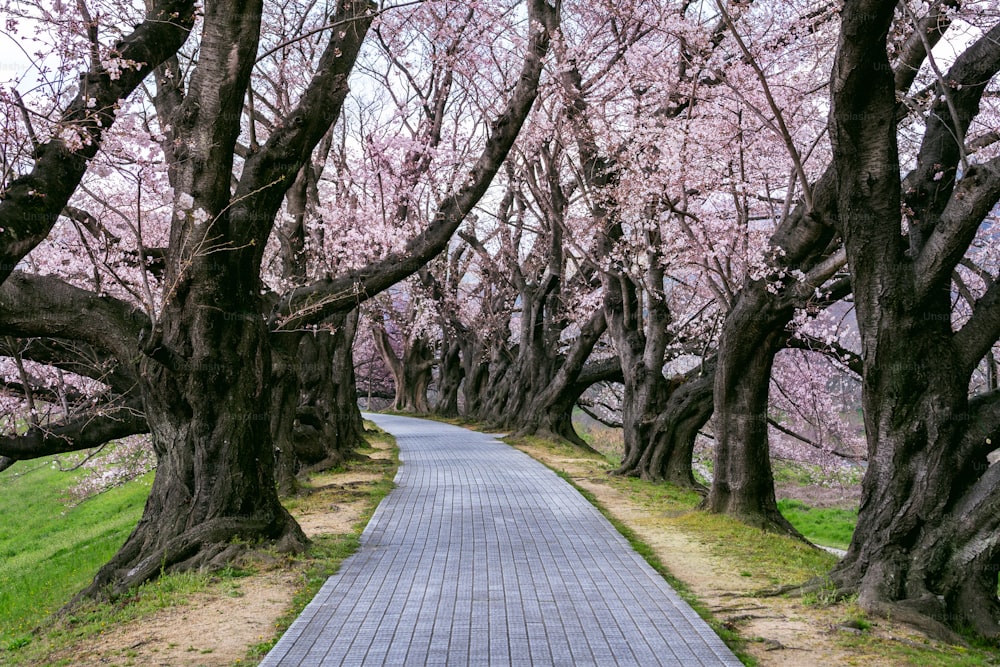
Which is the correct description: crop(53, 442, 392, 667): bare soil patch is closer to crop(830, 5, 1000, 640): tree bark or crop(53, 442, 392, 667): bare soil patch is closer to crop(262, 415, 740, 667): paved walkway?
crop(262, 415, 740, 667): paved walkway

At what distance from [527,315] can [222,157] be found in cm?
1816

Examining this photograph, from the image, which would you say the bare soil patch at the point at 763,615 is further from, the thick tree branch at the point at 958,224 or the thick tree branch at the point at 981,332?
the thick tree branch at the point at 958,224

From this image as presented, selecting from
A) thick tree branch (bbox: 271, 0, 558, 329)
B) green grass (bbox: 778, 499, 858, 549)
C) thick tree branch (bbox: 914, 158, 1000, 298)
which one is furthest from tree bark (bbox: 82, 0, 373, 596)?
green grass (bbox: 778, 499, 858, 549)

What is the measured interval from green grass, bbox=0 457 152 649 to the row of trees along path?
2.19 metres

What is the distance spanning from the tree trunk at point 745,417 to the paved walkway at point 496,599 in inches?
73.2

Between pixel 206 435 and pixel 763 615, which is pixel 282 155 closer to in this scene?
pixel 206 435

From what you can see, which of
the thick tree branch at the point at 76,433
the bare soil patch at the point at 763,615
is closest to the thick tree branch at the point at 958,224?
the bare soil patch at the point at 763,615

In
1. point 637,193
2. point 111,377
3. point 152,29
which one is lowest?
point 111,377

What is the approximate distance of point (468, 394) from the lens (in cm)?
3581

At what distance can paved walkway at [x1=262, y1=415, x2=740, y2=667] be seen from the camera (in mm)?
5367

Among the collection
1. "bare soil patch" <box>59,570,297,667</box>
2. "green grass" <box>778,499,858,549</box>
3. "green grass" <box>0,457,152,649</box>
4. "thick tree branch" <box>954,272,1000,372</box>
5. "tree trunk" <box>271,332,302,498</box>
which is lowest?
"green grass" <box>0,457,152,649</box>

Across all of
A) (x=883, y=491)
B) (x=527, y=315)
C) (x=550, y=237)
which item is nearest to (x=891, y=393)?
(x=883, y=491)

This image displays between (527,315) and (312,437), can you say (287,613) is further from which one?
(527,315)

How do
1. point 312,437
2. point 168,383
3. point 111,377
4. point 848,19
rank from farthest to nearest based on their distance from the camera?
point 312,437 → point 111,377 → point 168,383 → point 848,19
